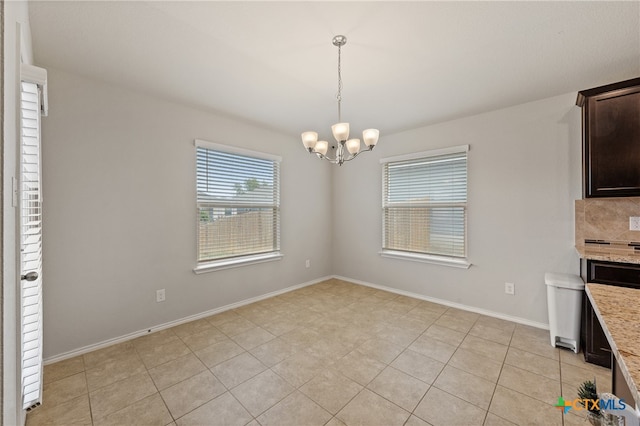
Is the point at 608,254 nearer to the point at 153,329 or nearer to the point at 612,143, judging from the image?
the point at 612,143

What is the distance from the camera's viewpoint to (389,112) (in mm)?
3213

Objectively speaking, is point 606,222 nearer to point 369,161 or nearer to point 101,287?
point 369,161

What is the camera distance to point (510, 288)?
3.03 metres

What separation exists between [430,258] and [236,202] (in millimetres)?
2740

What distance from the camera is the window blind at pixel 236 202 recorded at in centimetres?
318

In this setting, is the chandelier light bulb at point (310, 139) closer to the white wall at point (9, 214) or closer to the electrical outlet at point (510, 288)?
the white wall at point (9, 214)

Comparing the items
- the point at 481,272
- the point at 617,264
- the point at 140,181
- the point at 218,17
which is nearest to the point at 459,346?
the point at 481,272

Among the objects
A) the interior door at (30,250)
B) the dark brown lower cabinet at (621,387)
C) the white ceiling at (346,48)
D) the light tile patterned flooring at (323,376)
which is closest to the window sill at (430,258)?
the light tile patterned flooring at (323,376)

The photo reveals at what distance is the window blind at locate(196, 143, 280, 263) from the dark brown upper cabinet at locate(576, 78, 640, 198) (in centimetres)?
342

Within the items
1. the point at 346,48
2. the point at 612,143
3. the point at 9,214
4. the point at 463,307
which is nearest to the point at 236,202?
the point at 346,48

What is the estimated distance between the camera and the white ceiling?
1.62 meters

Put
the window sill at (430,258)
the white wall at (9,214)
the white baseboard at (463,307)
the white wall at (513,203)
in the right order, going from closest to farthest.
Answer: the white wall at (9,214) < the white wall at (513,203) < the white baseboard at (463,307) < the window sill at (430,258)

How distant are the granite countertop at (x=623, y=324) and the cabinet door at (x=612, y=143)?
171 centimetres

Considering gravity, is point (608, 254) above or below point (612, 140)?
below
